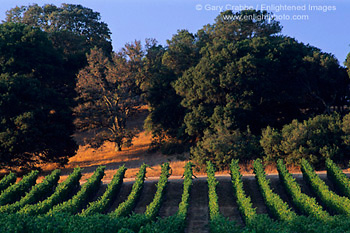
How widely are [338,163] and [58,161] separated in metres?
24.5

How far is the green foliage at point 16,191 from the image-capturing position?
76.7 ft

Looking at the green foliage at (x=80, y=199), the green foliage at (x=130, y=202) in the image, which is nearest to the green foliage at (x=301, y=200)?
the green foliage at (x=130, y=202)

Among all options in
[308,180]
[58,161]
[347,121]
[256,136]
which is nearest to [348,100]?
[347,121]

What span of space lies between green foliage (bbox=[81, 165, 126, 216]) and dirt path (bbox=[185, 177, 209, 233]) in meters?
4.58

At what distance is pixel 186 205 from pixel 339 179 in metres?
9.95

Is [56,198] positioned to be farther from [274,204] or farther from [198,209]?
[274,204]

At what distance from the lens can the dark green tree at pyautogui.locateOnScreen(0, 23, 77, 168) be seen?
3431 cm

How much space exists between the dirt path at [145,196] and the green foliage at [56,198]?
443 centimetres

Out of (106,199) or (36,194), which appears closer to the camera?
(106,199)

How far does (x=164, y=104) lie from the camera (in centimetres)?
4150

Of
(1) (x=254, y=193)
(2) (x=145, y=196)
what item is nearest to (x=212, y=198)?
(1) (x=254, y=193)

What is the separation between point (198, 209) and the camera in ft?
76.0

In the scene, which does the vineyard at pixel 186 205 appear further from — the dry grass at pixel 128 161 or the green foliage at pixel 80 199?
the dry grass at pixel 128 161

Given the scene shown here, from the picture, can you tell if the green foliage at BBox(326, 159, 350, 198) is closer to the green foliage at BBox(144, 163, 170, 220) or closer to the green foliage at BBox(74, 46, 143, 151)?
the green foliage at BBox(144, 163, 170, 220)
